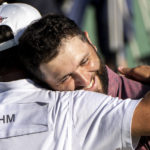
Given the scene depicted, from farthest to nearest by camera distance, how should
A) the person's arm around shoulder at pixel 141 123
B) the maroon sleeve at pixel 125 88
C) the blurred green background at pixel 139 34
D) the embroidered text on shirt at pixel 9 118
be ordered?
1. the blurred green background at pixel 139 34
2. the maroon sleeve at pixel 125 88
3. the embroidered text on shirt at pixel 9 118
4. the person's arm around shoulder at pixel 141 123

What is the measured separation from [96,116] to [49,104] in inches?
9.1

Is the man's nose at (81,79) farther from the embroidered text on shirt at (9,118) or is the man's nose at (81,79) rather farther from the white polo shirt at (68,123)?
the embroidered text on shirt at (9,118)

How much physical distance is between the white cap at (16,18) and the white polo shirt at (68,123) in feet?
1.15

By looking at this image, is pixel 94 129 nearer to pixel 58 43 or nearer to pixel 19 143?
pixel 19 143

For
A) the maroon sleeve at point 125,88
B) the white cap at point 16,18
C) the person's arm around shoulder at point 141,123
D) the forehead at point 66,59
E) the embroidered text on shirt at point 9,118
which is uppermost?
the white cap at point 16,18

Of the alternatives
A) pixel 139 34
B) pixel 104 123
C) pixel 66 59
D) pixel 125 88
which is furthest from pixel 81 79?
pixel 139 34

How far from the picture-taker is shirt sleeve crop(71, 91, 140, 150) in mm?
1987

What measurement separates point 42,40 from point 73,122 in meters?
0.45

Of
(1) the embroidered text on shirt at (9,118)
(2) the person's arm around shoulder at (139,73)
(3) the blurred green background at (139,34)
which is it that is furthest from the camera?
(3) the blurred green background at (139,34)

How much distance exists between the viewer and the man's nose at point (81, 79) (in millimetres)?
2314

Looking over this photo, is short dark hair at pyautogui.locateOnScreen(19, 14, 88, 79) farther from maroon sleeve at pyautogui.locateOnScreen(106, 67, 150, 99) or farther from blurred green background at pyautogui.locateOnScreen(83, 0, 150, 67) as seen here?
blurred green background at pyautogui.locateOnScreen(83, 0, 150, 67)

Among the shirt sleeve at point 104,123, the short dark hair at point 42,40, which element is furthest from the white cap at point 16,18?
the shirt sleeve at point 104,123

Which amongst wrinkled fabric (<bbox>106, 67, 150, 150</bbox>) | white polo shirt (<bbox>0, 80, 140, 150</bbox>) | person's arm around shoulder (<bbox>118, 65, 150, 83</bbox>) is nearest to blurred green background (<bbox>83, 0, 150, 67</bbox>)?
person's arm around shoulder (<bbox>118, 65, 150, 83</bbox>)

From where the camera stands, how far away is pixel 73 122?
Result: 2041 mm
